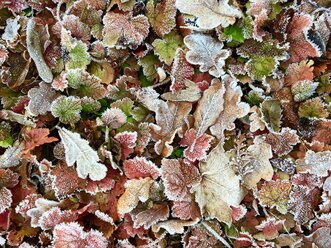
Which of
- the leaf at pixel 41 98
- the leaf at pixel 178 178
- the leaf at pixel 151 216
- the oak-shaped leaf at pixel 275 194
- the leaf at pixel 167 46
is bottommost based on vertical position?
the leaf at pixel 151 216

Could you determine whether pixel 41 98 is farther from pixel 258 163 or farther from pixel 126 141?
pixel 258 163

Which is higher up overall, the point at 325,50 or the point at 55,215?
the point at 325,50

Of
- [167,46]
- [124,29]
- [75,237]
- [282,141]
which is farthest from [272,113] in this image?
[75,237]

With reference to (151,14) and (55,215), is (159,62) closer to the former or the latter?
(151,14)

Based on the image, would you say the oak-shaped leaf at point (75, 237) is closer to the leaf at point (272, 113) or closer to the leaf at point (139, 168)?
the leaf at point (139, 168)

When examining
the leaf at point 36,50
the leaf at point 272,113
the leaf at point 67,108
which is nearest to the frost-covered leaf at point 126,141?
the leaf at point 67,108

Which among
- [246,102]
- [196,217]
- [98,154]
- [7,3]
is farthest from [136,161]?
[7,3]
